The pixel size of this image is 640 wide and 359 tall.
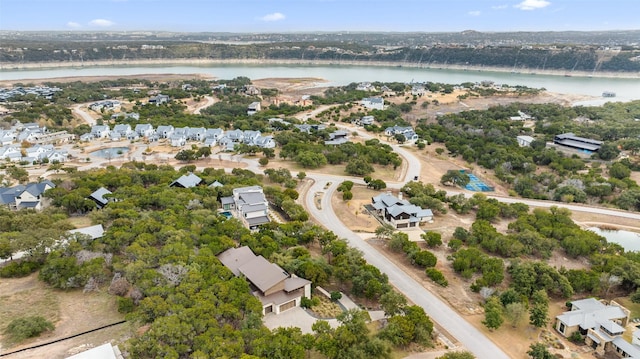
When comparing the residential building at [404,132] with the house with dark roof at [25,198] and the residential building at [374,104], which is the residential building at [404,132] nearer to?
the residential building at [374,104]

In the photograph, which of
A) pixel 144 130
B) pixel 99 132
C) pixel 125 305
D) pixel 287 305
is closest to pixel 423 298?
pixel 287 305

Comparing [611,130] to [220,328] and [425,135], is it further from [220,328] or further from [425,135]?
[220,328]

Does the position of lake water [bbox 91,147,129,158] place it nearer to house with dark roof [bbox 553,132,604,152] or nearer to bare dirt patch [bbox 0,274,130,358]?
bare dirt patch [bbox 0,274,130,358]

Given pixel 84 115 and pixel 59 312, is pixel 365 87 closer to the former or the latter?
pixel 84 115

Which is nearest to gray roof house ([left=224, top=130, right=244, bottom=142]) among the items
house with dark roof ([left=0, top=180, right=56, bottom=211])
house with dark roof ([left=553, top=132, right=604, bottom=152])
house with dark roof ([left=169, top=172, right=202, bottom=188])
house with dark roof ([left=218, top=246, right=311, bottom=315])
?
house with dark roof ([left=169, top=172, right=202, bottom=188])

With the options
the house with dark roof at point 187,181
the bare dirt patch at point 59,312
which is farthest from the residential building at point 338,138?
the bare dirt patch at point 59,312

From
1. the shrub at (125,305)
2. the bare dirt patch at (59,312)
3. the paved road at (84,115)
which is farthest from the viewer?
the paved road at (84,115)
